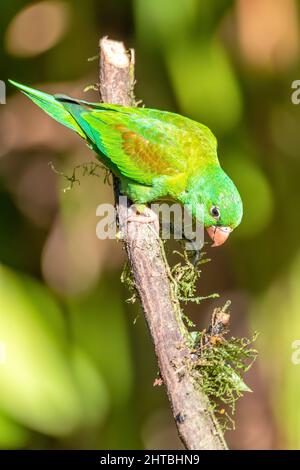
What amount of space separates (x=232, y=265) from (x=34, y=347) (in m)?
1.06

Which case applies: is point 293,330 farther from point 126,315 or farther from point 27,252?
point 27,252

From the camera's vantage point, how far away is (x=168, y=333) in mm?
1900

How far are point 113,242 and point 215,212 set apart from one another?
1.17 meters

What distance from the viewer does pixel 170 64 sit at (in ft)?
10.6

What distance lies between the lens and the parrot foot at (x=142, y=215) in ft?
7.60

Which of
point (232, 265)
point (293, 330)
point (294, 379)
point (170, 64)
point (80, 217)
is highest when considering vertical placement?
point (170, 64)

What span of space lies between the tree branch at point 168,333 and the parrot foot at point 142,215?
2 cm

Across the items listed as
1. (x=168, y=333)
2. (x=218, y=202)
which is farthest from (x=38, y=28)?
(x=168, y=333)

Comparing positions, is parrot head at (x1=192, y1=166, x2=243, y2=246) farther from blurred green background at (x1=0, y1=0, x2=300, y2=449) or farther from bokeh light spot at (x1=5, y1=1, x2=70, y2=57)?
bokeh light spot at (x1=5, y1=1, x2=70, y2=57)

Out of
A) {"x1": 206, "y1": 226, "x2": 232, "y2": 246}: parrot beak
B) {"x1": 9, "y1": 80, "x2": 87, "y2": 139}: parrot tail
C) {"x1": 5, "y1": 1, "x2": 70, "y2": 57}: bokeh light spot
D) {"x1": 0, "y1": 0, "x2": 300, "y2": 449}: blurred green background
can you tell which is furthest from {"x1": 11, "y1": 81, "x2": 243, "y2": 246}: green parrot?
{"x1": 5, "y1": 1, "x2": 70, "y2": 57}: bokeh light spot

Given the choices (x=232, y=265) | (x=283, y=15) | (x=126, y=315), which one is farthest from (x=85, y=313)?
→ (x=283, y=15)

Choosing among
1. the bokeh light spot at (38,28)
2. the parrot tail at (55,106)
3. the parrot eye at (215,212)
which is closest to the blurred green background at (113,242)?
the bokeh light spot at (38,28)

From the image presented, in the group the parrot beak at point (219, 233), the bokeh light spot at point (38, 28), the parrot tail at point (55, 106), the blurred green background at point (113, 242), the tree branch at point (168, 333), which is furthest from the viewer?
the bokeh light spot at point (38, 28)

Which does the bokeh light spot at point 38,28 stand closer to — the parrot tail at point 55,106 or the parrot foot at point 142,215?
the parrot tail at point 55,106
